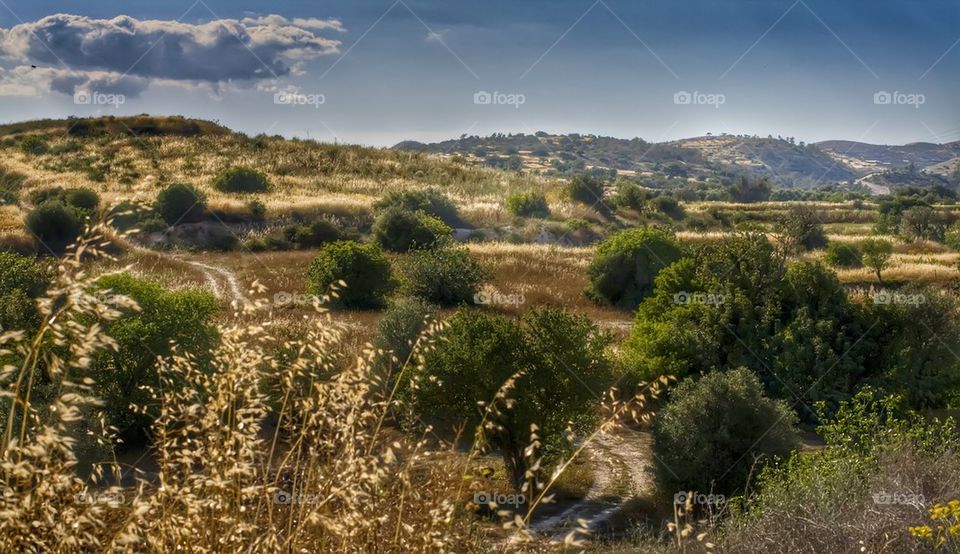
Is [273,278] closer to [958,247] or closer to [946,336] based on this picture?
[946,336]

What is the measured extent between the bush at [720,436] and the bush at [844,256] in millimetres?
26388

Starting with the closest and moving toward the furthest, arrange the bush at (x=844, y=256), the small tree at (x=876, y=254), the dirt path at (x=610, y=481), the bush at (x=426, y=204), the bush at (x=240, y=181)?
1. the dirt path at (x=610, y=481)
2. the small tree at (x=876, y=254)
3. the bush at (x=844, y=256)
4. the bush at (x=426, y=204)
5. the bush at (x=240, y=181)

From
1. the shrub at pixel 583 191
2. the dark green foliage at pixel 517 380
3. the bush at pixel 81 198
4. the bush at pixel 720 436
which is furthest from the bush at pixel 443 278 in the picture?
the shrub at pixel 583 191

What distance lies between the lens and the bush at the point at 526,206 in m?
51.7

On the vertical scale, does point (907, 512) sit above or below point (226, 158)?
below

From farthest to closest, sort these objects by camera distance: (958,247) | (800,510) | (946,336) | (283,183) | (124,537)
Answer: (283,183) < (958,247) < (946,336) < (800,510) < (124,537)

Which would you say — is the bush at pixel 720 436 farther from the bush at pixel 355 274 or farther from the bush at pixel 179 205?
the bush at pixel 179 205

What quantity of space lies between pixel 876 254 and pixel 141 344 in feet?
103

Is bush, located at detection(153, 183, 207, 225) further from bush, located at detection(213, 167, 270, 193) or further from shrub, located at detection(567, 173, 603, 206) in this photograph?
shrub, located at detection(567, 173, 603, 206)

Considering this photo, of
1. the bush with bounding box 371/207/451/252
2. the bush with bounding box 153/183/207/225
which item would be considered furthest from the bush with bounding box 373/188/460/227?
the bush with bounding box 153/183/207/225

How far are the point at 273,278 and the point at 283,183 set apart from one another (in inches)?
1136

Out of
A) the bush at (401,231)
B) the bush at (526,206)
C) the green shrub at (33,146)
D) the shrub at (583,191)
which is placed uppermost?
the green shrub at (33,146)

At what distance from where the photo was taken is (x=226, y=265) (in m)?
34.5

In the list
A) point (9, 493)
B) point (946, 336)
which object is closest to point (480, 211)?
point (946, 336)
